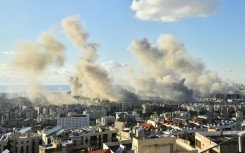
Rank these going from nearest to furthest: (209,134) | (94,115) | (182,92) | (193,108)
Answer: (209,134) → (94,115) → (193,108) → (182,92)

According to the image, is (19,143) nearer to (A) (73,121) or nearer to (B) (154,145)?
(B) (154,145)

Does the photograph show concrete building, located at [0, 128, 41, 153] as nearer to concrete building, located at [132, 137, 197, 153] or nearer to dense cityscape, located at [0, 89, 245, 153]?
dense cityscape, located at [0, 89, 245, 153]

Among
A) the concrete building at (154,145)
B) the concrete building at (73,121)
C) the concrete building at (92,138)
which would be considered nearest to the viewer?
the concrete building at (154,145)

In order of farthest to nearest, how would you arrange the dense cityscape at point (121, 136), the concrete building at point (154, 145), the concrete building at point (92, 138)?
the concrete building at point (92, 138) < the dense cityscape at point (121, 136) < the concrete building at point (154, 145)

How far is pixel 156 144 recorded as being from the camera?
23.2 feet

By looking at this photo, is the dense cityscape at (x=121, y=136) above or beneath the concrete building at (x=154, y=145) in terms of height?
beneath

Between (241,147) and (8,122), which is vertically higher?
(241,147)

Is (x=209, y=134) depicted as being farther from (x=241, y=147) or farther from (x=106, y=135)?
(x=241, y=147)

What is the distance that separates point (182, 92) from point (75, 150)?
83930mm

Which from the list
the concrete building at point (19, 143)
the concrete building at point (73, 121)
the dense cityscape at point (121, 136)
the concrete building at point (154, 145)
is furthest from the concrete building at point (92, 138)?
the concrete building at point (73, 121)

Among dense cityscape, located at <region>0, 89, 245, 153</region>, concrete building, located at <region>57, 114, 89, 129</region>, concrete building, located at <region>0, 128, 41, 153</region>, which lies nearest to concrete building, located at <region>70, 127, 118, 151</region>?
dense cityscape, located at <region>0, 89, 245, 153</region>

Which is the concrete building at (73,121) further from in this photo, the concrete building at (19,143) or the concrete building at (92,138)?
the concrete building at (92,138)

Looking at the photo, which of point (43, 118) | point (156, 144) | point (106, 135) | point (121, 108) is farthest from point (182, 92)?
point (156, 144)

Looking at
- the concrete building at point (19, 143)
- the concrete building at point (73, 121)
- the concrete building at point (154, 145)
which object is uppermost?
the concrete building at point (154, 145)
